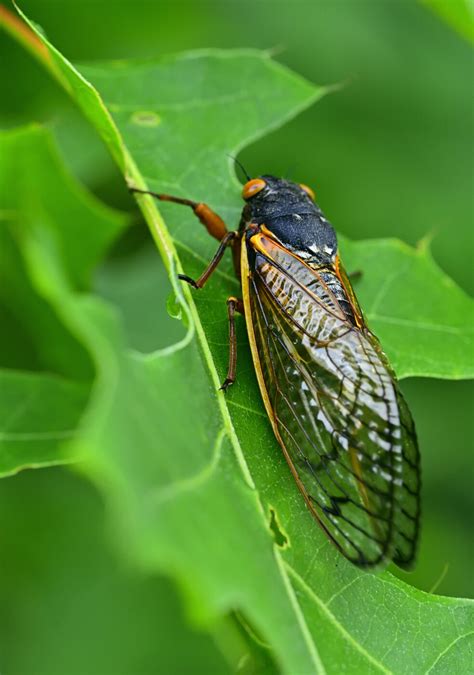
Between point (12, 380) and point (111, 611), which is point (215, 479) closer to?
point (12, 380)

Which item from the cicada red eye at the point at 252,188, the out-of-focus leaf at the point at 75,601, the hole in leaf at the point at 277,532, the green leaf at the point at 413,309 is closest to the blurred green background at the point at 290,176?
the out-of-focus leaf at the point at 75,601

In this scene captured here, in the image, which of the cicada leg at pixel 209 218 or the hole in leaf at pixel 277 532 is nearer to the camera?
the hole in leaf at pixel 277 532

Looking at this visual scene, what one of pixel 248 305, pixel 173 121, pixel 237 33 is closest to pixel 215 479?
pixel 248 305

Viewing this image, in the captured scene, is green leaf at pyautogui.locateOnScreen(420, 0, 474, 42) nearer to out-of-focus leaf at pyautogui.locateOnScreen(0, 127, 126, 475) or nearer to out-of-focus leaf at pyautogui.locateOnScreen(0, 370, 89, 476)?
out-of-focus leaf at pyautogui.locateOnScreen(0, 127, 126, 475)

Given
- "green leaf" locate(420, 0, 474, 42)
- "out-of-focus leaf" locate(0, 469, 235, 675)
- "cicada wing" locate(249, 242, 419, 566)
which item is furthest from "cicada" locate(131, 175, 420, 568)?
"out-of-focus leaf" locate(0, 469, 235, 675)

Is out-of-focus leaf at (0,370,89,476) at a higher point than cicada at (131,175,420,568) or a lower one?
lower

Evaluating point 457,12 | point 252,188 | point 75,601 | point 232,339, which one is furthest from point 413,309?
point 75,601

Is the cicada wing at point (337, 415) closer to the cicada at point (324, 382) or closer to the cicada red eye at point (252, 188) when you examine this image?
the cicada at point (324, 382)
